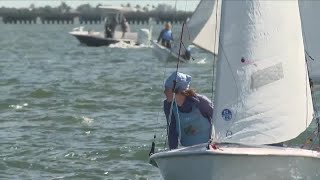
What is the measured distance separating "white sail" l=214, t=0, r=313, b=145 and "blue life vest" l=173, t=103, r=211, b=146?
0.82m

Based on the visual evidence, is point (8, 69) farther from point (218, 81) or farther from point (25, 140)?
point (218, 81)

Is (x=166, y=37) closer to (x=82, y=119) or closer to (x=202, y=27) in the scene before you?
(x=82, y=119)

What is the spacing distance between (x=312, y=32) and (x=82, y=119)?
8014 millimetres

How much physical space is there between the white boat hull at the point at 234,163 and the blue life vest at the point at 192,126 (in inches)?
23.3

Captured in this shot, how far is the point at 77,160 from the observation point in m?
15.0

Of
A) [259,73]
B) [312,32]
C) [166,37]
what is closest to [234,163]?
[259,73]

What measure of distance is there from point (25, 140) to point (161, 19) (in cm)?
13000

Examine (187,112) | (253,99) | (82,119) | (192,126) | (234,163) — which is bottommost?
(82,119)

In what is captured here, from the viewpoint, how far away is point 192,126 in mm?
10734

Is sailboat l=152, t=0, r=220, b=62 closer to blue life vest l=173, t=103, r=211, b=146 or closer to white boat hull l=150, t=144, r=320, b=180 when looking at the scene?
blue life vest l=173, t=103, r=211, b=146

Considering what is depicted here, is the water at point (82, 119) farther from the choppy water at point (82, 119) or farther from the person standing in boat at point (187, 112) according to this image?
the person standing in boat at point (187, 112)

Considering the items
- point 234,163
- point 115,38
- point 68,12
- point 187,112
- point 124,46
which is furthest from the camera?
point 68,12

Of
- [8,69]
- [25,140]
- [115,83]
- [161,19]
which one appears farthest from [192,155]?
[161,19]

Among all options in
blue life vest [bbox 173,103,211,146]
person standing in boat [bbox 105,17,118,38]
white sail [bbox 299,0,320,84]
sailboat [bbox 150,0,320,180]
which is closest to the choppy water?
white sail [bbox 299,0,320,84]
